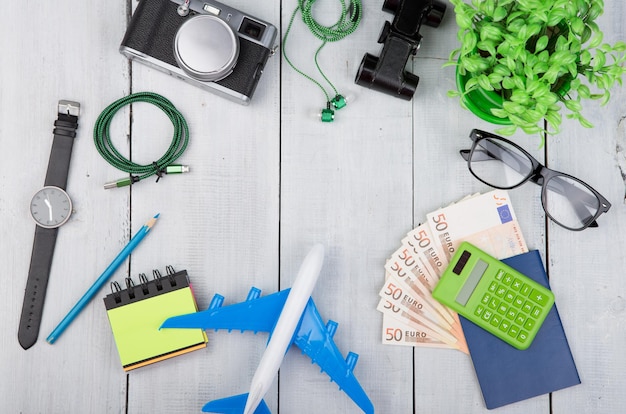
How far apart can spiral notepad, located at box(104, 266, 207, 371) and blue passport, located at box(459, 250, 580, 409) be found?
0.44 meters

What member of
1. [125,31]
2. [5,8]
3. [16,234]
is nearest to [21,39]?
[5,8]

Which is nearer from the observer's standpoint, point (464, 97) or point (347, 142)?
point (464, 97)

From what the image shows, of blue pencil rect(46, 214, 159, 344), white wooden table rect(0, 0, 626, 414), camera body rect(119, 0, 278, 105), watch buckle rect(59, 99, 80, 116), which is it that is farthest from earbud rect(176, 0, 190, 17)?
blue pencil rect(46, 214, 159, 344)

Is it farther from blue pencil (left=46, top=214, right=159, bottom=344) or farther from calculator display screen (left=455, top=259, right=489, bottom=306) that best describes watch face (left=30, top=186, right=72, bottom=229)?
calculator display screen (left=455, top=259, right=489, bottom=306)

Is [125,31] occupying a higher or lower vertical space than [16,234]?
higher

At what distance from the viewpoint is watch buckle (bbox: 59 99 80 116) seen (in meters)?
0.97

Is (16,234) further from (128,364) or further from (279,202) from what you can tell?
(279,202)

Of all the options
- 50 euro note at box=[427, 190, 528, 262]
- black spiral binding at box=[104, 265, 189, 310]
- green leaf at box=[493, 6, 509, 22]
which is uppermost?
green leaf at box=[493, 6, 509, 22]

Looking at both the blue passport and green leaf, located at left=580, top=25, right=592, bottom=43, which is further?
the blue passport

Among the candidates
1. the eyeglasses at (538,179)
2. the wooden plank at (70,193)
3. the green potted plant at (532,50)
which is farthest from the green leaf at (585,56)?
the wooden plank at (70,193)

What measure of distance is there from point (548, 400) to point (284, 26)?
0.76 metres

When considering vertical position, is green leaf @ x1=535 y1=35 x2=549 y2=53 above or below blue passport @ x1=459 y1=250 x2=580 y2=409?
above

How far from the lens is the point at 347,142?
3.30ft

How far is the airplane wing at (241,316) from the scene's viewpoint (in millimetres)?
929
